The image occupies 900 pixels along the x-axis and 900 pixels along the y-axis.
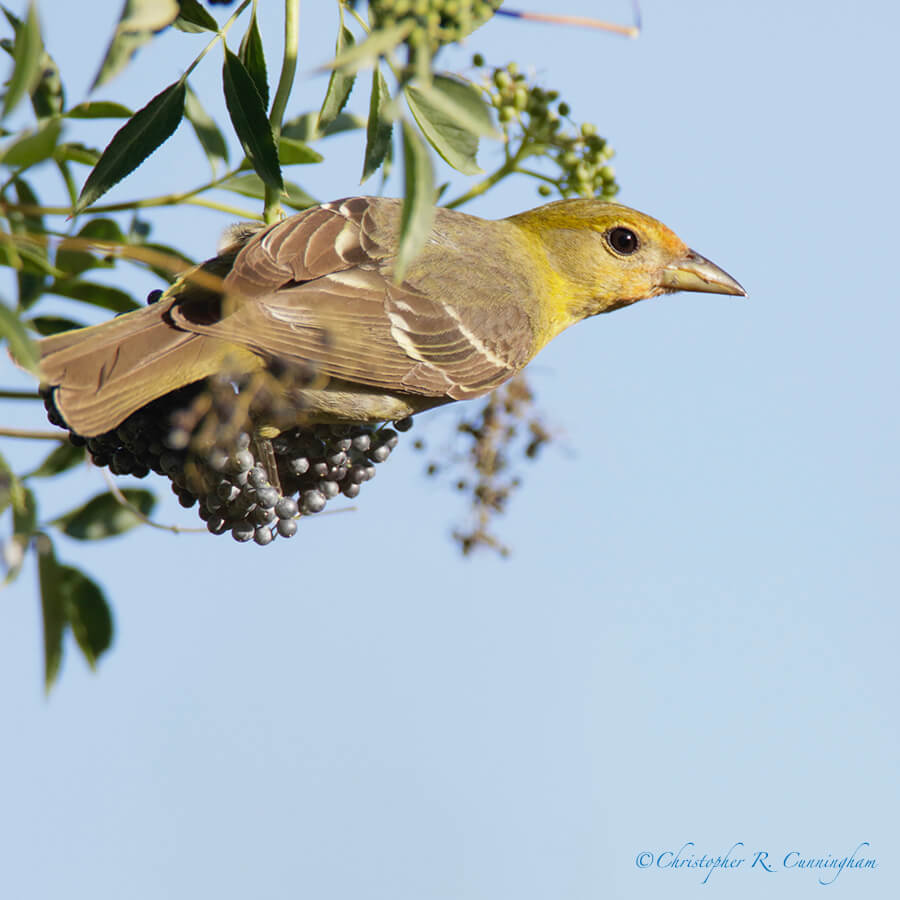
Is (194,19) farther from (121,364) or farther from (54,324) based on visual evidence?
(54,324)

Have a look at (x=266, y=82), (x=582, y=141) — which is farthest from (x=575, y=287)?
(x=266, y=82)

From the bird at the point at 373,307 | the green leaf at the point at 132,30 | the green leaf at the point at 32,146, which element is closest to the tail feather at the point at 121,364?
the bird at the point at 373,307

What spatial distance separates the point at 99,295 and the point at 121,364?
75 centimetres

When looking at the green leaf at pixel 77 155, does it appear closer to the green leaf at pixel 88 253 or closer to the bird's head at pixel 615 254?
the green leaf at pixel 88 253

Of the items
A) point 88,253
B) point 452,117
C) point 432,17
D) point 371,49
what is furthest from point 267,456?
point 371,49

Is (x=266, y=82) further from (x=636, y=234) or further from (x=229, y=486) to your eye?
(x=636, y=234)

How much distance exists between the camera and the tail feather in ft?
10.4

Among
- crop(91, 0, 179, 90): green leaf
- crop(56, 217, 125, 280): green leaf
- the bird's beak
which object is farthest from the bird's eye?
crop(91, 0, 179, 90): green leaf

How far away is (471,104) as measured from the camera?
233 cm

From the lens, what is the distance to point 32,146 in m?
2.35

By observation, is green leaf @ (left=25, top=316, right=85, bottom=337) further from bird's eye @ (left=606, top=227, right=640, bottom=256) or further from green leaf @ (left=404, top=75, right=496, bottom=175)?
bird's eye @ (left=606, top=227, right=640, bottom=256)

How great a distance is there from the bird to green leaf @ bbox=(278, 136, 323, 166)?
185 millimetres

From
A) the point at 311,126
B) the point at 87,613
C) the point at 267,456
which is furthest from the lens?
the point at 311,126

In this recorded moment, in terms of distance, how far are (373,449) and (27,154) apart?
1812 mm
